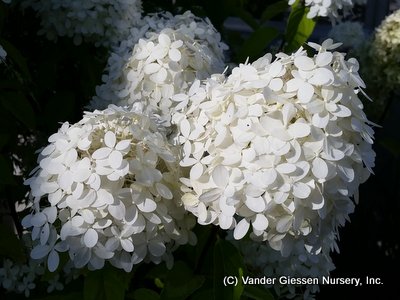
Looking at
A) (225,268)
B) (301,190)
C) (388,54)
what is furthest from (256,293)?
(388,54)

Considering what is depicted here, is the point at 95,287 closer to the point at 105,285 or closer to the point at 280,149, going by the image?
the point at 105,285

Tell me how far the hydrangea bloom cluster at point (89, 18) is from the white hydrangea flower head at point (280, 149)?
785 mm

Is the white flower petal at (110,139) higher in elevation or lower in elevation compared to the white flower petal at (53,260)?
higher

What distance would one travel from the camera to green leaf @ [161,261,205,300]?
1138 millimetres

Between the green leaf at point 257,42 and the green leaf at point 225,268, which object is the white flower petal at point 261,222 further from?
the green leaf at point 257,42

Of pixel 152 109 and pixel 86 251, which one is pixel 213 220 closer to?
pixel 86 251

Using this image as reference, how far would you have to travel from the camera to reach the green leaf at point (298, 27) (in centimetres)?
193

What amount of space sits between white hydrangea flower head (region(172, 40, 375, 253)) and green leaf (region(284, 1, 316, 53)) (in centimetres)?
93

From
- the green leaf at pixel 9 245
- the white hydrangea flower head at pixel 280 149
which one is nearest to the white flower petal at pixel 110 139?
the white hydrangea flower head at pixel 280 149

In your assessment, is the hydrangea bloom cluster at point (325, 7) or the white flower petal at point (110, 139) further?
the hydrangea bloom cluster at point (325, 7)

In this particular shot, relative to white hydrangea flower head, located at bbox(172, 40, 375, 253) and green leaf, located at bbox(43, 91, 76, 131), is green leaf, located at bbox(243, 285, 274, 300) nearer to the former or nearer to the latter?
white hydrangea flower head, located at bbox(172, 40, 375, 253)

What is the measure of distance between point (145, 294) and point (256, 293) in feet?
0.66

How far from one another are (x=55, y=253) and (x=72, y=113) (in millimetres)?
903

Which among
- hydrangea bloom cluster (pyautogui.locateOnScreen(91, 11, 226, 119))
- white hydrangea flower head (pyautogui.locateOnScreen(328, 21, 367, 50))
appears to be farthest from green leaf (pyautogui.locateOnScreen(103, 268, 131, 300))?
white hydrangea flower head (pyautogui.locateOnScreen(328, 21, 367, 50))
